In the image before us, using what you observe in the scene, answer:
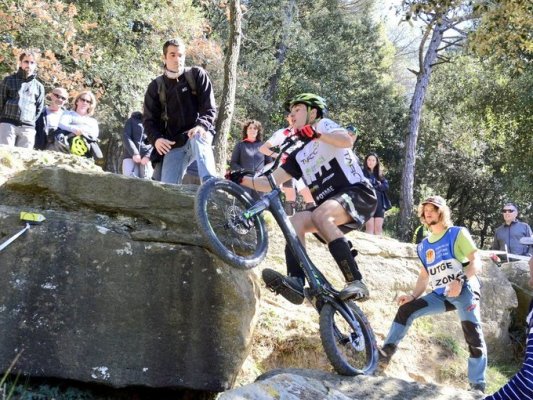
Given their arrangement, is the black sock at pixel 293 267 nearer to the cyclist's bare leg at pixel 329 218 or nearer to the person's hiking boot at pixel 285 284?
the person's hiking boot at pixel 285 284

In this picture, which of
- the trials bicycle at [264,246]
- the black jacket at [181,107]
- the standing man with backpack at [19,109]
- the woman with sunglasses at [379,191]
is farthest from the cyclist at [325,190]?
the woman with sunglasses at [379,191]

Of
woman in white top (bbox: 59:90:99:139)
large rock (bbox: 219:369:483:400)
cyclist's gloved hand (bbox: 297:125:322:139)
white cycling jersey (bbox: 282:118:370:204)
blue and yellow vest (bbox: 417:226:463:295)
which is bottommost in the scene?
large rock (bbox: 219:369:483:400)

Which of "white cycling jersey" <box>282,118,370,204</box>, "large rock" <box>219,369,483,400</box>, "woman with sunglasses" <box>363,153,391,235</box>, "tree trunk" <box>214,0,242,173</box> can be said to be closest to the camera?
"large rock" <box>219,369,483,400</box>

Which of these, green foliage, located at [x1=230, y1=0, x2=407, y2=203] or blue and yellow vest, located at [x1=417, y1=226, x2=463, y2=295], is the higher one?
green foliage, located at [x1=230, y1=0, x2=407, y2=203]

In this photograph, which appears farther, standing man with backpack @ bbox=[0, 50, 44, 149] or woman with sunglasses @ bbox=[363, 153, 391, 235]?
woman with sunglasses @ bbox=[363, 153, 391, 235]

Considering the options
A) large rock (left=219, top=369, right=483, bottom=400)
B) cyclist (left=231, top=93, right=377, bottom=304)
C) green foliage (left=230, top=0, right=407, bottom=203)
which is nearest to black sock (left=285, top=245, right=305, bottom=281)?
cyclist (left=231, top=93, right=377, bottom=304)

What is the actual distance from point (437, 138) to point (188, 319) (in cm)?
2112

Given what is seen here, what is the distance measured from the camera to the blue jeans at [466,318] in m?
5.27

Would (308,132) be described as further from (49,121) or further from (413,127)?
(413,127)

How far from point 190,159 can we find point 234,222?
0.93m

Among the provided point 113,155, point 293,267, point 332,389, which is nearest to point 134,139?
point 293,267

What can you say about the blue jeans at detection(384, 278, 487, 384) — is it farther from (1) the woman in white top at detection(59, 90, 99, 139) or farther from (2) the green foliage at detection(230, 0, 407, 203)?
(2) the green foliage at detection(230, 0, 407, 203)

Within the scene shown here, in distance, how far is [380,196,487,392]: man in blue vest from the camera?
17.3 feet

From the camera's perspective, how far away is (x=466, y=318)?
5301 millimetres
